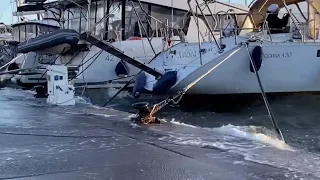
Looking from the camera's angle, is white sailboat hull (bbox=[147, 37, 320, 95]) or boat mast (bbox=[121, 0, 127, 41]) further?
boat mast (bbox=[121, 0, 127, 41])

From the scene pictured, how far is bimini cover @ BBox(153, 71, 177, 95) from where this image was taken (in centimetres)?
1090

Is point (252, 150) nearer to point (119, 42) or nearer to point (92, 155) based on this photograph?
point (92, 155)

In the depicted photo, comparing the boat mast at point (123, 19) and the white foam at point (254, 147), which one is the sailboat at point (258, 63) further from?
the boat mast at point (123, 19)

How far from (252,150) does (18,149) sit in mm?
2547

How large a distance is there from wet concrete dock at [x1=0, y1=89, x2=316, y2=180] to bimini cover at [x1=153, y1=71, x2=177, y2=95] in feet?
12.2

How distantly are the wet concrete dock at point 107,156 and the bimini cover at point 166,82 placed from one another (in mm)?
3722

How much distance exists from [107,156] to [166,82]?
632 cm

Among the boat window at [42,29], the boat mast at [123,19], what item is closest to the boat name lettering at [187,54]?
the boat mast at [123,19]

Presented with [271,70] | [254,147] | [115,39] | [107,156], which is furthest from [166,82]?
[107,156]

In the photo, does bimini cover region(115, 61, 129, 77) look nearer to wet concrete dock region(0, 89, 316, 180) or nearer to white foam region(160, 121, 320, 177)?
wet concrete dock region(0, 89, 316, 180)

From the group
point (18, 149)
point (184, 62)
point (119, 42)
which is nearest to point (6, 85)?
point (119, 42)

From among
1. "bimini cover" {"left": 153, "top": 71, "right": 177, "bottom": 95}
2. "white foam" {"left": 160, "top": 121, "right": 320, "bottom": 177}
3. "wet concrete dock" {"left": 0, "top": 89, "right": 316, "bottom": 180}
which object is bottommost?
"white foam" {"left": 160, "top": 121, "right": 320, "bottom": 177}

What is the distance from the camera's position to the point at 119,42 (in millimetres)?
15359

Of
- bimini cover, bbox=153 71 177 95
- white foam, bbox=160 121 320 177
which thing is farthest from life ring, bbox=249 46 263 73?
white foam, bbox=160 121 320 177
